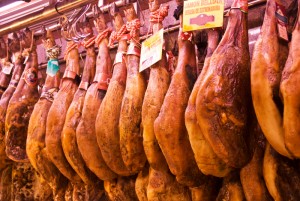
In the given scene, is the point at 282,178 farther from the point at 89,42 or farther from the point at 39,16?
the point at 39,16

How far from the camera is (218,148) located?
1.98 m

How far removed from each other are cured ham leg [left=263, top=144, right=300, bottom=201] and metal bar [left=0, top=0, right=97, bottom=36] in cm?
168

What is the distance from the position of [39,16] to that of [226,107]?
192 centimetres

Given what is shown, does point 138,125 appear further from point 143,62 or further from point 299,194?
point 299,194

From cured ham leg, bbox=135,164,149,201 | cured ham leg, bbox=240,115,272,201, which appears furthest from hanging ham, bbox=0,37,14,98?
cured ham leg, bbox=240,115,272,201

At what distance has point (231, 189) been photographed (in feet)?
7.18

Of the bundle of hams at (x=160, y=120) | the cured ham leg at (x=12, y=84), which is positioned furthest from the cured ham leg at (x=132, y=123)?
the cured ham leg at (x=12, y=84)

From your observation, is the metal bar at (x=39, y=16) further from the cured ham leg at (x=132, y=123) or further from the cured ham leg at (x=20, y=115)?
the cured ham leg at (x=132, y=123)

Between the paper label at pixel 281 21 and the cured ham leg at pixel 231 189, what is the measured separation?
26.7 inches

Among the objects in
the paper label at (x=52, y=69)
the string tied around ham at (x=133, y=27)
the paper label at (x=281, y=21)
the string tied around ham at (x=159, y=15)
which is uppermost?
the string tied around ham at (x=159, y=15)

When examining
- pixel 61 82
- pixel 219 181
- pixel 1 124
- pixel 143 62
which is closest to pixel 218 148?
pixel 219 181

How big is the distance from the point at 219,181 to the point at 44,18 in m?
1.82

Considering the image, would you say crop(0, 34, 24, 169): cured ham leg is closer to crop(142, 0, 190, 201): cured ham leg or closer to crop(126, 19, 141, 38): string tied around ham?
crop(126, 19, 141, 38): string tied around ham

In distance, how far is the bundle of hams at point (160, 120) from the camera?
1962 mm
